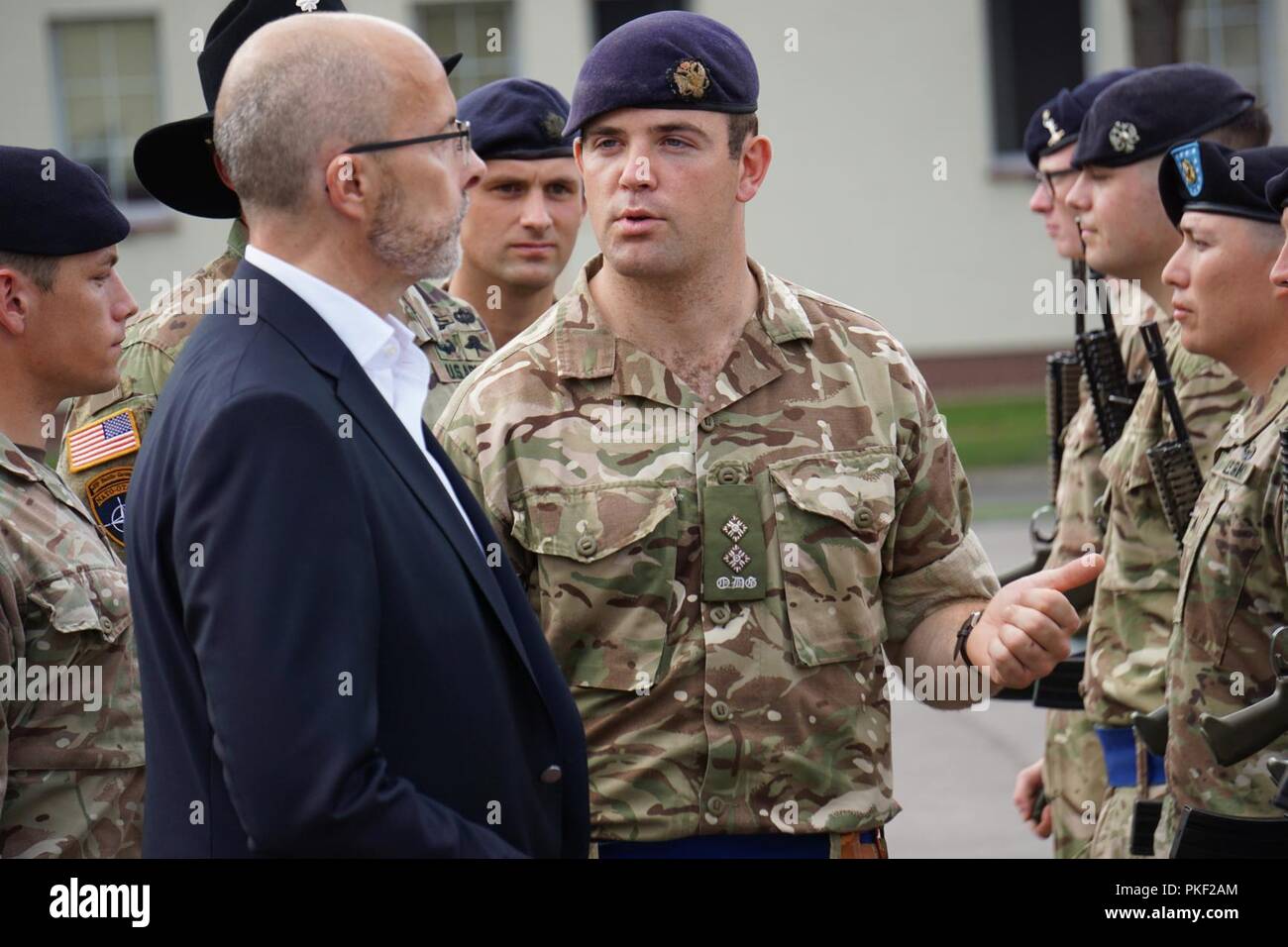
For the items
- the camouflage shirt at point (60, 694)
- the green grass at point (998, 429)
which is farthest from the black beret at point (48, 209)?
the green grass at point (998, 429)

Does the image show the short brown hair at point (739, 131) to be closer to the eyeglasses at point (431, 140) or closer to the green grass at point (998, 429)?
the eyeglasses at point (431, 140)

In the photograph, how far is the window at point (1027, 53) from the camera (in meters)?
17.3

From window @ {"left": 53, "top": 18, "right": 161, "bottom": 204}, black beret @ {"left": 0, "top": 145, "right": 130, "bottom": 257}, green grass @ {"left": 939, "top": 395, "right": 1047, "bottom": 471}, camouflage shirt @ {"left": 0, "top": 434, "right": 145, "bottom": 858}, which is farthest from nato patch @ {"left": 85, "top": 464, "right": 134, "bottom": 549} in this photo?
window @ {"left": 53, "top": 18, "right": 161, "bottom": 204}

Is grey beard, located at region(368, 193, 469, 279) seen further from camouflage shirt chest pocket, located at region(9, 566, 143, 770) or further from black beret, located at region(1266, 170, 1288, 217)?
black beret, located at region(1266, 170, 1288, 217)

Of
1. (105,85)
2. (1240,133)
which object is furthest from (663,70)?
(105,85)

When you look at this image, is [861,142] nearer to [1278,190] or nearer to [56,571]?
[1278,190]

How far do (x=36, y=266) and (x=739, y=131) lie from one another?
1389 mm

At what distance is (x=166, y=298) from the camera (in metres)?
3.85

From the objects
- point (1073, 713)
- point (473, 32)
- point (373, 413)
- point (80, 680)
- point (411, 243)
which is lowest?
point (1073, 713)

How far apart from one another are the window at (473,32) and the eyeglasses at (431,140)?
14678 mm

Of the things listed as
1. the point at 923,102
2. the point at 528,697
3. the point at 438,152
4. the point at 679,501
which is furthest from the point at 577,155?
the point at 923,102

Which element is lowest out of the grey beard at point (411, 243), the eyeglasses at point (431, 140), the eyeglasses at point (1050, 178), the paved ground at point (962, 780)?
the paved ground at point (962, 780)

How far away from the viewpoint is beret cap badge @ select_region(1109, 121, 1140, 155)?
4684 mm

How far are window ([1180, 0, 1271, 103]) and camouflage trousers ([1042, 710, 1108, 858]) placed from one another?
14.8 m
